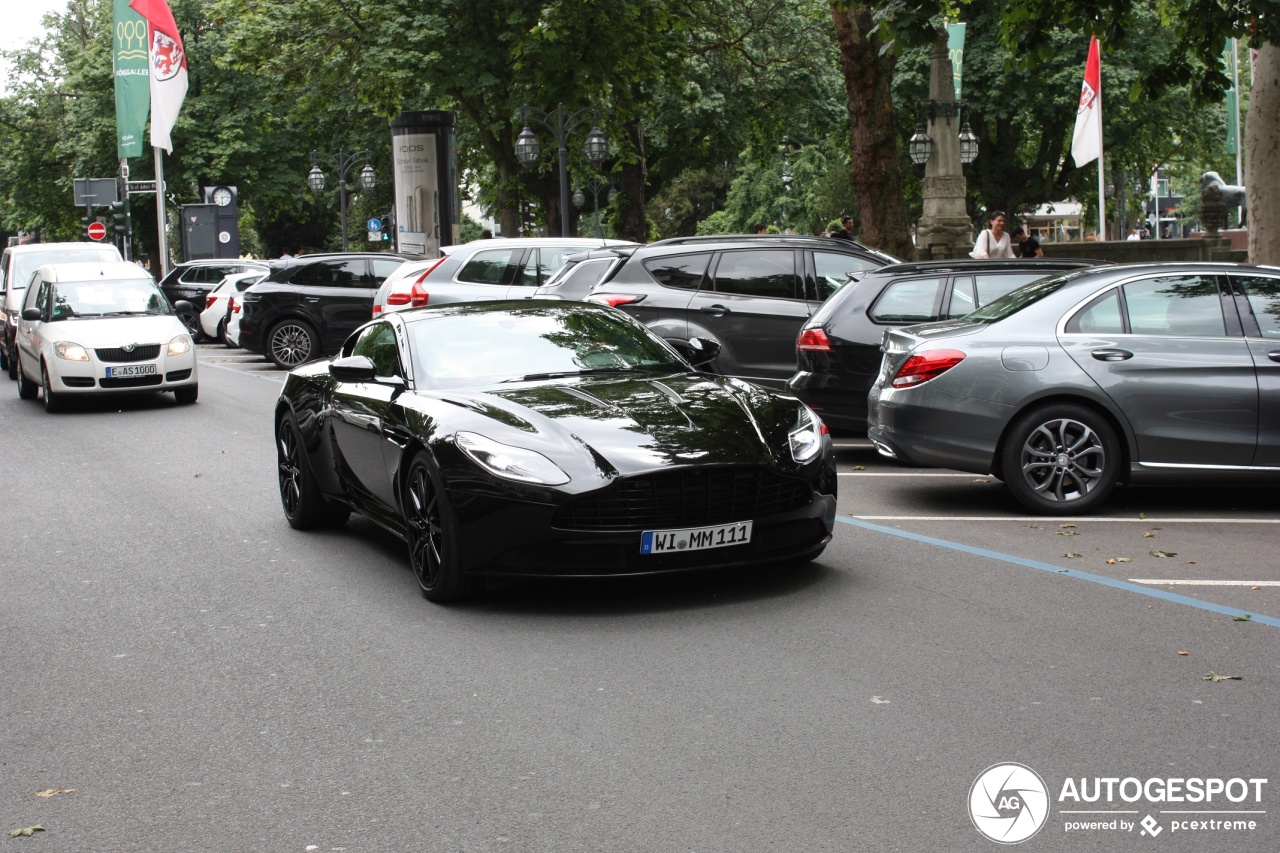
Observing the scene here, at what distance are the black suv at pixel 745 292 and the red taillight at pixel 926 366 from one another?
12.7 feet

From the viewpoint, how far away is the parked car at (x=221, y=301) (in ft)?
101

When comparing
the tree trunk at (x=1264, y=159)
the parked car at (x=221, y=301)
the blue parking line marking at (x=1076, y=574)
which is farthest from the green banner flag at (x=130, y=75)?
the blue parking line marking at (x=1076, y=574)

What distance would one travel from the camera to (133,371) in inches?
708

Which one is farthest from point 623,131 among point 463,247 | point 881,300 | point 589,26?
point 881,300

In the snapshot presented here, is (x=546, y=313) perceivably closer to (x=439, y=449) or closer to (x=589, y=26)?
(x=439, y=449)

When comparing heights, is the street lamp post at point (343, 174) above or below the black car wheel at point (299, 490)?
above

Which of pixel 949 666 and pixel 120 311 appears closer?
pixel 949 666

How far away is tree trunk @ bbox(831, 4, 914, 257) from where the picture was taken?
2098 centimetres

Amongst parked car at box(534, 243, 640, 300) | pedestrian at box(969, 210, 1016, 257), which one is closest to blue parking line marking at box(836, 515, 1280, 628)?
parked car at box(534, 243, 640, 300)

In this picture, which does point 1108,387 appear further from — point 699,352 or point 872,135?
point 872,135

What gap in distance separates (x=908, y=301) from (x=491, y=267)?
28.0 feet

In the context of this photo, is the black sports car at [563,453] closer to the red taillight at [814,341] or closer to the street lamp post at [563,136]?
the red taillight at [814,341]

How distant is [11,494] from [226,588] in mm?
4560

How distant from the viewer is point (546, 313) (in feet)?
28.8
